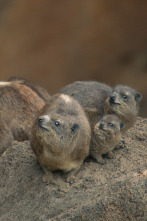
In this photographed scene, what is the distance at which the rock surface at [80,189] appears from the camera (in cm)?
802

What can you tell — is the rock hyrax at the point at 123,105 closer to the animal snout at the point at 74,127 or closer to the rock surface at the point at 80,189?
the rock surface at the point at 80,189

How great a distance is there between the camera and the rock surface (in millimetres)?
8016

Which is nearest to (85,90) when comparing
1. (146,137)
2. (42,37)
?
(146,137)

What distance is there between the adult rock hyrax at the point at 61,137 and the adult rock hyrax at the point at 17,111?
137 cm

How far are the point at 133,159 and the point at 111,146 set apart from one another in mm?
418

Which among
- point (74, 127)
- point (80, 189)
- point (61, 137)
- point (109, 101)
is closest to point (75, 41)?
point (109, 101)

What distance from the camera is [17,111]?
10.4m

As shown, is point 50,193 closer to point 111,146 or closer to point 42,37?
point 111,146

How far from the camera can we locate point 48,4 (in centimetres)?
1457

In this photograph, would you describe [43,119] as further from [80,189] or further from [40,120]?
[80,189]

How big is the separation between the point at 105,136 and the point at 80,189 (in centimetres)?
89

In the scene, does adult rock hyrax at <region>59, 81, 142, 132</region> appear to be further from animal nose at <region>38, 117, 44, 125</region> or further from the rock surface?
animal nose at <region>38, 117, 44, 125</region>

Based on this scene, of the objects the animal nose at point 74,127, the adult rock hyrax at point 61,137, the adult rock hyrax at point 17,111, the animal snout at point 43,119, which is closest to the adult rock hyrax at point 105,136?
the adult rock hyrax at point 61,137

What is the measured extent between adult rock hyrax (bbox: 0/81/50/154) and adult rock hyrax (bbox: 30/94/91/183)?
1.37 m
